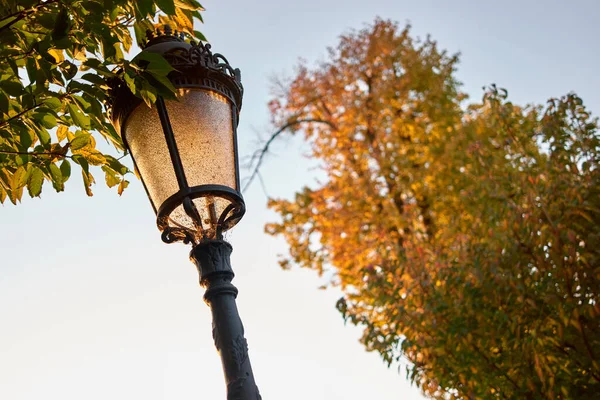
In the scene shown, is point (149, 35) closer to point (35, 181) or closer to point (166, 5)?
point (166, 5)

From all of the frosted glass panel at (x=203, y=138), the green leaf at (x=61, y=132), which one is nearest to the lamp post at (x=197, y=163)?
the frosted glass panel at (x=203, y=138)

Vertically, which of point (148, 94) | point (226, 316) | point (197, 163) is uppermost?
point (148, 94)

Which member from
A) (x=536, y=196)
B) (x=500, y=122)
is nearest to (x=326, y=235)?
(x=500, y=122)

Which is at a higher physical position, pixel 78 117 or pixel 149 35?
pixel 149 35

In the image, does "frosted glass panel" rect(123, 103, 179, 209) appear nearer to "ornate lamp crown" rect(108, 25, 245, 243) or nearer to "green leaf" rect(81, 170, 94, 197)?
"ornate lamp crown" rect(108, 25, 245, 243)

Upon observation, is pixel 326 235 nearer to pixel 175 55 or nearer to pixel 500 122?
pixel 500 122

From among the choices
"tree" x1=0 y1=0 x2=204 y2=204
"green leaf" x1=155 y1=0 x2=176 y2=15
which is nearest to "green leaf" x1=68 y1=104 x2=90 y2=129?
"tree" x1=0 y1=0 x2=204 y2=204

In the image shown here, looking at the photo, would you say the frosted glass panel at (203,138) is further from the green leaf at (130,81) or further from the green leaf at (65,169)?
the green leaf at (65,169)

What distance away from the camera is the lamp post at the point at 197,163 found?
2590 mm

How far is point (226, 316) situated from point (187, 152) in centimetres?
69

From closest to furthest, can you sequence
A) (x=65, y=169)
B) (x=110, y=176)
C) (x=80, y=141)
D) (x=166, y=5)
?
1. (x=166, y=5)
2. (x=80, y=141)
3. (x=65, y=169)
4. (x=110, y=176)

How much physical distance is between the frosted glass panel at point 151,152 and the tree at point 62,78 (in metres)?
→ 0.13

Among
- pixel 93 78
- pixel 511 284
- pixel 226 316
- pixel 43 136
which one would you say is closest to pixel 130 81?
pixel 93 78

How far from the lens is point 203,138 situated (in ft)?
8.99
